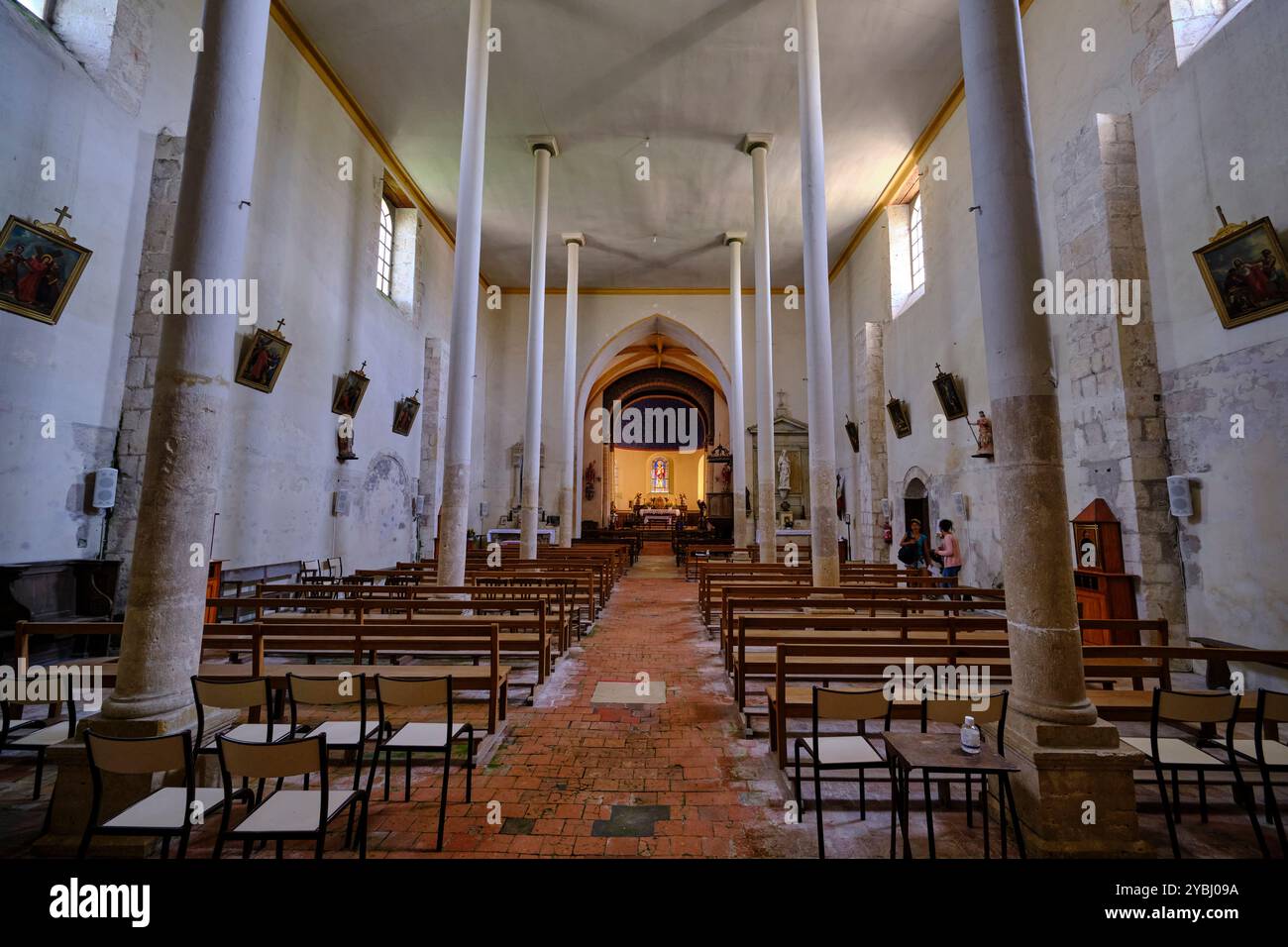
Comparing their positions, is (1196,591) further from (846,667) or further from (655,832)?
(655,832)

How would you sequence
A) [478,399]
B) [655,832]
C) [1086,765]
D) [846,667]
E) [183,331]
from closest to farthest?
[1086,765] → [655,832] → [183,331] → [846,667] → [478,399]

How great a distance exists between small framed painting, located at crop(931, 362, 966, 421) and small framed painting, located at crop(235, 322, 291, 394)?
1056 cm

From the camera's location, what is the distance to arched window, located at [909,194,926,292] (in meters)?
12.0

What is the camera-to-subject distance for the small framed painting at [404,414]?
40.2ft

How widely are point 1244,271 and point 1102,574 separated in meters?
3.04

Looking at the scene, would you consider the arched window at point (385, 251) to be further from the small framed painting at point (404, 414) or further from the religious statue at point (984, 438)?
the religious statue at point (984, 438)

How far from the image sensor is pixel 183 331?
3.05m

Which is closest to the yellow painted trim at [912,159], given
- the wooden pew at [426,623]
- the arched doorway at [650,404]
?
the arched doorway at [650,404]

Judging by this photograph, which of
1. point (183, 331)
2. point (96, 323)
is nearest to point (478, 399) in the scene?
point (96, 323)

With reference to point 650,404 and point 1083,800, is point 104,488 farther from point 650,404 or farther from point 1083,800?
point 650,404

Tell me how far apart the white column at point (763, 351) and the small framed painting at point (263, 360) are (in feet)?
28.2

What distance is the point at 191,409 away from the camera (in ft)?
9.96

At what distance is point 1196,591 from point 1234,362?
215cm

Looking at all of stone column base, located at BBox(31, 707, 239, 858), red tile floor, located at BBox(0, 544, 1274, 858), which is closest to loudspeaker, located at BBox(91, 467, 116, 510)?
red tile floor, located at BBox(0, 544, 1274, 858)
